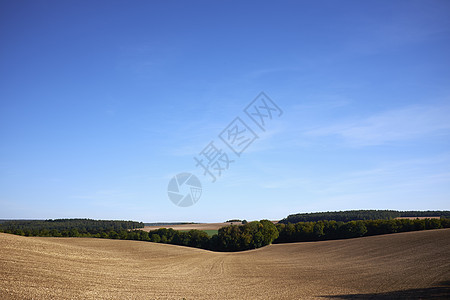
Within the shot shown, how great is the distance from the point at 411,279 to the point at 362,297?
8.81 meters

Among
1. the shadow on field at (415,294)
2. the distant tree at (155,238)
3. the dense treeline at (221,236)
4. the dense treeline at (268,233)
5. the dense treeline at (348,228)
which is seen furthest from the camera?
the distant tree at (155,238)

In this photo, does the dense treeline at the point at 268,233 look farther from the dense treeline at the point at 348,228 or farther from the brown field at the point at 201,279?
the brown field at the point at 201,279

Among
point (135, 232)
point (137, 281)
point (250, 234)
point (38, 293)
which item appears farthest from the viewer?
point (135, 232)

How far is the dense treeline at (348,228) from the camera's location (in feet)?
253

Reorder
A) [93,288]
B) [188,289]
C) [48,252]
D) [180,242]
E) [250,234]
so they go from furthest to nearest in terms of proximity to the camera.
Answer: [180,242], [250,234], [48,252], [188,289], [93,288]

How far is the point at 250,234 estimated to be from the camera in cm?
8356

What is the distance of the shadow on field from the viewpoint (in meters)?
21.0

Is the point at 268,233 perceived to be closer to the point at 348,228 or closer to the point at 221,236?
the point at 221,236

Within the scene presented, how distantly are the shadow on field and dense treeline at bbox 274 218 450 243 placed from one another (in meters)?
61.7

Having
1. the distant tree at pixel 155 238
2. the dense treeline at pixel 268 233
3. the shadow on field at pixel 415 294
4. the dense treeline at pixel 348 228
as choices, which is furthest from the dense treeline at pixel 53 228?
the shadow on field at pixel 415 294

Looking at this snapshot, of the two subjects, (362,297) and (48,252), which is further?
(48,252)

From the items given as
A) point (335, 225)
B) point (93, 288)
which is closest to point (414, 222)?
point (335, 225)

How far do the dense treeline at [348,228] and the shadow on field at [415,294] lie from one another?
6165 centimetres

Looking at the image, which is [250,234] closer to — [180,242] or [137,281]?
[180,242]
